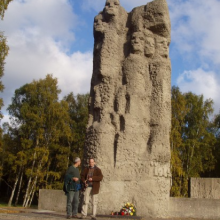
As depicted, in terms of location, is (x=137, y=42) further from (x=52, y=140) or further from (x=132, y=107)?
(x=52, y=140)

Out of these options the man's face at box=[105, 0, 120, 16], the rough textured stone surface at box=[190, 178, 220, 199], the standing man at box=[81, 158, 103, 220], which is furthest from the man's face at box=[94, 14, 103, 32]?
the rough textured stone surface at box=[190, 178, 220, 199]

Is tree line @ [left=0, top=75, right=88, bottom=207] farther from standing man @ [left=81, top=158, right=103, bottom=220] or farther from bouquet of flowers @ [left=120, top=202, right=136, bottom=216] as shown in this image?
standing man @ [left=81, top=158, right=103, bottom=220]

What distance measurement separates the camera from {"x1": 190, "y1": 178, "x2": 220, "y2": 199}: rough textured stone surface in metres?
10.8

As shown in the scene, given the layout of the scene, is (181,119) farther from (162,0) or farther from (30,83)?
(162,0)

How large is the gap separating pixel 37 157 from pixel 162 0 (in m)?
17.1

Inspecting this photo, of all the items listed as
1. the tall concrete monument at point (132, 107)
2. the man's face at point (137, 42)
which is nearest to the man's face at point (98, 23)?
the tall concrete monument at point (132, 107)

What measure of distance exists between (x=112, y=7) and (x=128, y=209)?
6.03 metres

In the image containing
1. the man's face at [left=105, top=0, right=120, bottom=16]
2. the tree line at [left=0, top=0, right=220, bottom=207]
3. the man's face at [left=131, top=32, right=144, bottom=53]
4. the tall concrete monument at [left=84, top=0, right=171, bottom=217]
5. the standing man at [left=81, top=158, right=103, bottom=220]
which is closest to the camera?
the standing man at [left=81, top=158, right=103, bottom=220]

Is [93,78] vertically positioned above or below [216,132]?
below

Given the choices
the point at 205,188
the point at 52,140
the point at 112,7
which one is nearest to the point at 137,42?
the point at 112,7

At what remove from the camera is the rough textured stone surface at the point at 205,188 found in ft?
35.4

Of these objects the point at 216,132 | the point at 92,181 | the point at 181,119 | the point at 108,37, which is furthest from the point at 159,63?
the point at 216,132

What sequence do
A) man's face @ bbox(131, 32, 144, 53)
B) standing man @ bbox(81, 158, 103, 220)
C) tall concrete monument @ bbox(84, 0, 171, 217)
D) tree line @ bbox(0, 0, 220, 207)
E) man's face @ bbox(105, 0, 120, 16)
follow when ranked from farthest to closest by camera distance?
tree line @ bbox(0, 0, 220, 207) → man's face @ bbox(105, 0, 120, 16) → man's face @ bbox(131, 32, 144, 53) → tall concrete monument @ bbox(84, 0, 171, 217) → standing man @ bbox(81, 158, 103, 220)

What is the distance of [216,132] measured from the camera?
32562mm
